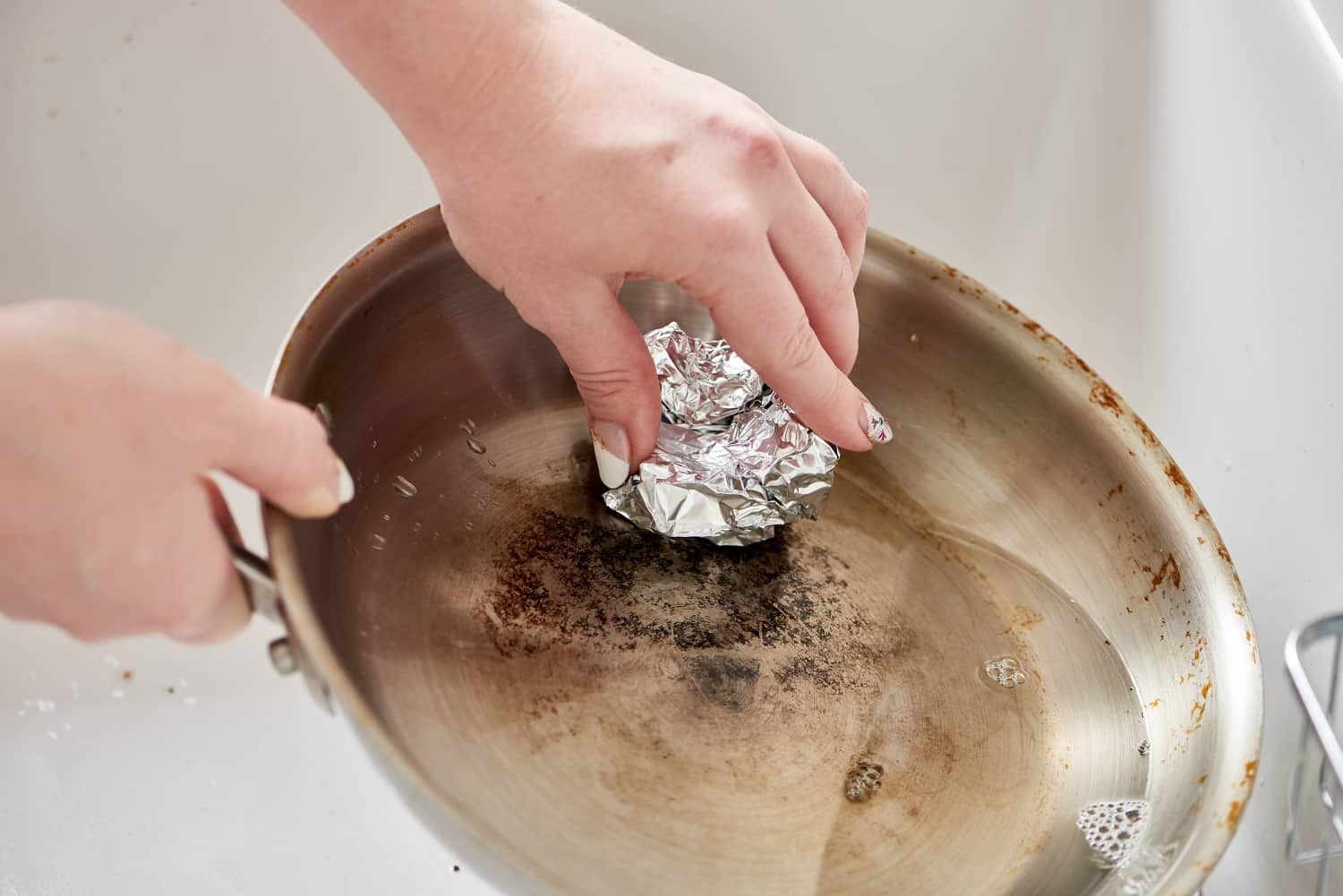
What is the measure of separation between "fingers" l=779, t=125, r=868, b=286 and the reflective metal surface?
0.37ft

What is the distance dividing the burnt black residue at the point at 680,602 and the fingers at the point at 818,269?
15 centimetres

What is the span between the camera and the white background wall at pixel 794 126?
67cm

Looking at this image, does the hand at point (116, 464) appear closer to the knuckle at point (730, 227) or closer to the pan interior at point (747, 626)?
the pan interior at point (747, 626)

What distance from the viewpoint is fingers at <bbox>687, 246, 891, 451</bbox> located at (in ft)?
1.74

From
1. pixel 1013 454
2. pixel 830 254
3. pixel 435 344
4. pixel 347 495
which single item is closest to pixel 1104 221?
pixel 1013 454

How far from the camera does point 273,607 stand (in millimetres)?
443

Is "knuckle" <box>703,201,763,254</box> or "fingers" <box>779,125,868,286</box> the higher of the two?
"fingers" <box>779,125,868,286</box>

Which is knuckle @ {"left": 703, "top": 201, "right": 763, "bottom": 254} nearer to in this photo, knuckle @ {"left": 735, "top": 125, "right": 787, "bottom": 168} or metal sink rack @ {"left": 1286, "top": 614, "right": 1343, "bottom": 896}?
knuckle @ {"left": 735, "top": 125, "right": 787, "bottom": 168}

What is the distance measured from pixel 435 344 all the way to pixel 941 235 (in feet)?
1.66

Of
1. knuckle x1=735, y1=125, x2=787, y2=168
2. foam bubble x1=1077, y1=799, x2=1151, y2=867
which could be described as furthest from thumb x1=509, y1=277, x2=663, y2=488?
foam bubble x1=1077, y1=799, x2=1151, y2=867

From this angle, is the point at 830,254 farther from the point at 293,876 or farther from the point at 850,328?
the point at 293,876

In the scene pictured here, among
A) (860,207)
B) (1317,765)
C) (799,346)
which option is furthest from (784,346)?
(1317,765)

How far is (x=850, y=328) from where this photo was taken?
0.60 meters

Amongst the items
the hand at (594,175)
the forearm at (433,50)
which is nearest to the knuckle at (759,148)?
the hand at (594,175)
